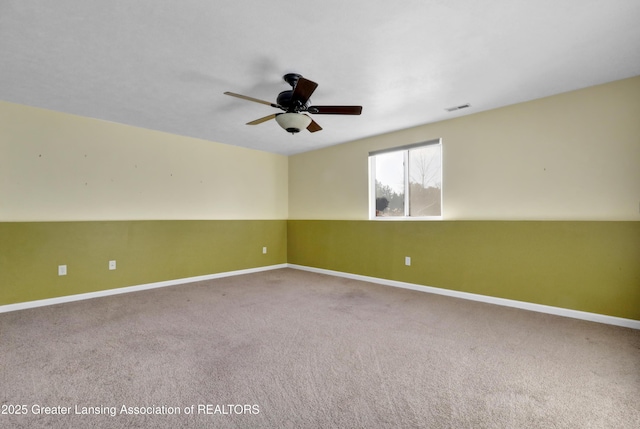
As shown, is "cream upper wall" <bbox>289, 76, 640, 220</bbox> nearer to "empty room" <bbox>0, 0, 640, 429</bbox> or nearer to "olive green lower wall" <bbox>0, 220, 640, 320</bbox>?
"empty room" <bbox>0, 0, 640, 429</bbox>

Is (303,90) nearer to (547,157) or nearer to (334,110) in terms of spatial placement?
(334,110)

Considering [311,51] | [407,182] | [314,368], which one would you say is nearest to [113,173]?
[311,51]

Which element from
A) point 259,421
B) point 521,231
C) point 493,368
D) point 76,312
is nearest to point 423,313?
point 493,368

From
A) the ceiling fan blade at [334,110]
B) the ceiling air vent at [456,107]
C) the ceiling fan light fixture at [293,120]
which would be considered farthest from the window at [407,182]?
the ceiling fan light fixture at [293,120]

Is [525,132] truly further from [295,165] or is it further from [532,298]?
[295,165]

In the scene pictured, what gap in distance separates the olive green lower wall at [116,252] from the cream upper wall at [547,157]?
11.0 ft

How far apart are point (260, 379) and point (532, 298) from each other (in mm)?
3216

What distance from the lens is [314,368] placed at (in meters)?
2.07

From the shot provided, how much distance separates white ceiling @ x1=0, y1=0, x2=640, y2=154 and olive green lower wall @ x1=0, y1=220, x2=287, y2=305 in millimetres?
1621

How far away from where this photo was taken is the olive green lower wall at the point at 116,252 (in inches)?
137

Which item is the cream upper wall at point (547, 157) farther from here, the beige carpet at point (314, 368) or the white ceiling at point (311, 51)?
the beige carpet at point (314, 368)

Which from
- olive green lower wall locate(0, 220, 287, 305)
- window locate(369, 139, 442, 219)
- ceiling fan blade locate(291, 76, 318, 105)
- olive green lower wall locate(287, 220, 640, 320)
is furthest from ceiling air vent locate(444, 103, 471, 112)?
olive green lower wall locate(0, 220, 287, 305)

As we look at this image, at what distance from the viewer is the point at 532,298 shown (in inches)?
134

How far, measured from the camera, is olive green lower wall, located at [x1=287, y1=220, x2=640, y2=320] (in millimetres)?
2936
